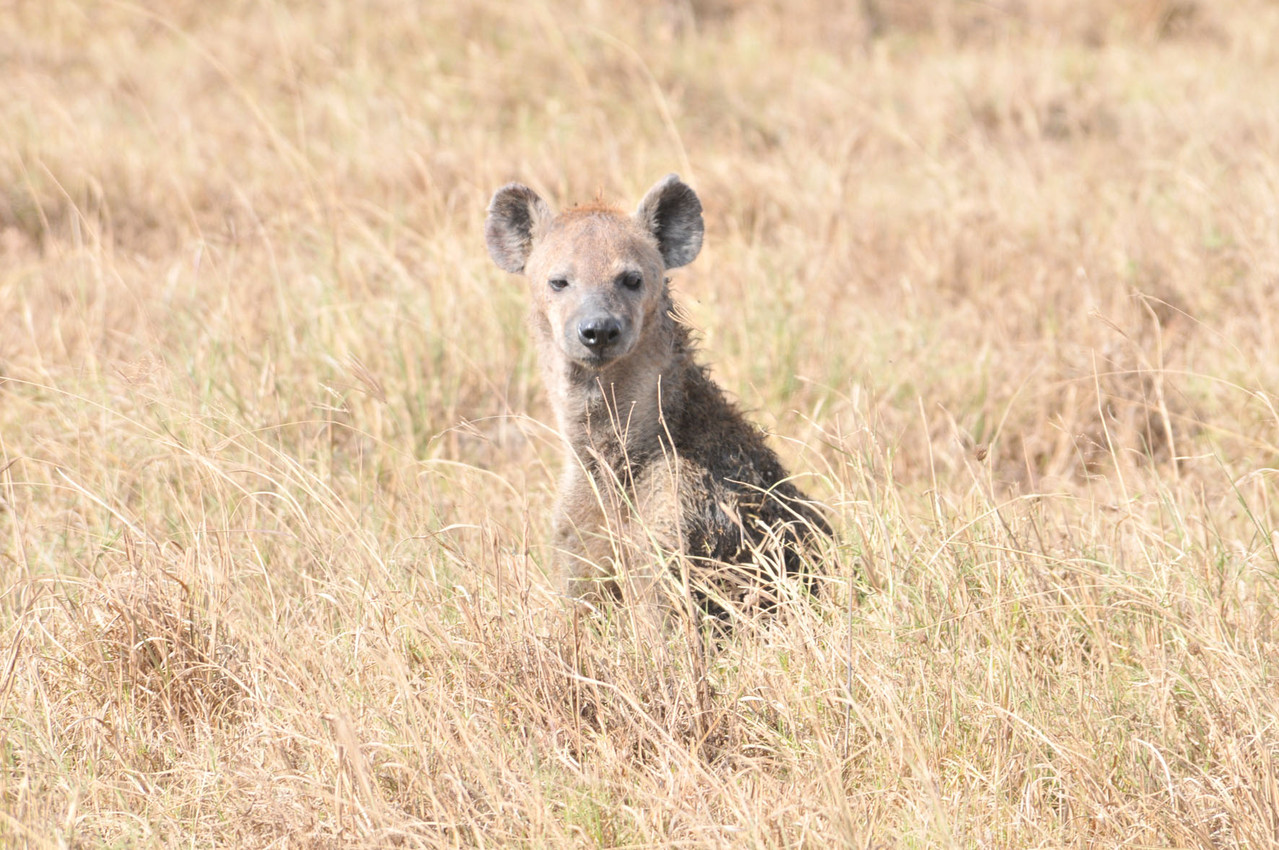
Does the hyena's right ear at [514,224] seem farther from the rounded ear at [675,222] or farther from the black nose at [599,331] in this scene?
the black nose at [599,331]

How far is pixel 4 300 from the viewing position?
6371 mm

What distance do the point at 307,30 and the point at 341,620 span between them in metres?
7.17

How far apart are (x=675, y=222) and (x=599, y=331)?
2.83 ft

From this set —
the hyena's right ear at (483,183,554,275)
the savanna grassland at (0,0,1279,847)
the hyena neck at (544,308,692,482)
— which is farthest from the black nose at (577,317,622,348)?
the hyena's right ear at (483,183,554,275)

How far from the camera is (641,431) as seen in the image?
4.26 m

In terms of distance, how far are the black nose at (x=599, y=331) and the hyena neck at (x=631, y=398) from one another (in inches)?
8.3

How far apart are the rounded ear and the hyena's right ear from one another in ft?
1.24

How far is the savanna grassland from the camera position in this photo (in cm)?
322

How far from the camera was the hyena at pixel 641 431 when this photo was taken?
13.2 ft

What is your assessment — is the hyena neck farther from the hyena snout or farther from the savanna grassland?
the savanna grassland

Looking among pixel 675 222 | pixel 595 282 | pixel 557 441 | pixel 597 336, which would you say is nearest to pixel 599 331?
pixel 597 336

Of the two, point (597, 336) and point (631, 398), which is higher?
point (597, 336)

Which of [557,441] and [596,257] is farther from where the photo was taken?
[557,441]

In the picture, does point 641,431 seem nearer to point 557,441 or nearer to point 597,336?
point 597,336
